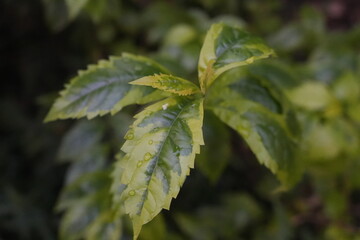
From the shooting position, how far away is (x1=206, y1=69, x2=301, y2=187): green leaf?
3.76ft

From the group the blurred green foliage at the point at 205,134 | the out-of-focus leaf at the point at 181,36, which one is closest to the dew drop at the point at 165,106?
the blurred green foliage at the point at 205,134

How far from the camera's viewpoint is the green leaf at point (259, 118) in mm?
1147

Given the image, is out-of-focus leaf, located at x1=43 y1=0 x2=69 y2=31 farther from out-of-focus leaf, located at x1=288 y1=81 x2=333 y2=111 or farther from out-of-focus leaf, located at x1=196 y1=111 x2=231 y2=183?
out-of-focus leaf, located at x1=288 y1=81 x2=333 y2=111

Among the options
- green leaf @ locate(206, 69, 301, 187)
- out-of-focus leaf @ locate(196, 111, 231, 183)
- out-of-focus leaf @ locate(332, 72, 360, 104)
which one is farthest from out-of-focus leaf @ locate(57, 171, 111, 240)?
out-of-focus leaf @ locate(332, 72, 360, 104)

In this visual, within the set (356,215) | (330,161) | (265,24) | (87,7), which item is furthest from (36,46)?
(356,215)

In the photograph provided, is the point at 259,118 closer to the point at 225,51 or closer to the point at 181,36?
the point at 225,51

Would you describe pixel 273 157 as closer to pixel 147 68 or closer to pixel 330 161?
pixel 147 68

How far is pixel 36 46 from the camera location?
245 centimetres

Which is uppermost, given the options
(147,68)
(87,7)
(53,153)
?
(87,7)

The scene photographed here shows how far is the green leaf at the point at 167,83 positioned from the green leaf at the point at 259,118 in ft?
0.60

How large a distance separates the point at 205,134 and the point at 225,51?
384mm

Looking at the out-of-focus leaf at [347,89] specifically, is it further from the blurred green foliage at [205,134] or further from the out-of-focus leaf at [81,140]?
the out-of-focus leaf at [81,140]

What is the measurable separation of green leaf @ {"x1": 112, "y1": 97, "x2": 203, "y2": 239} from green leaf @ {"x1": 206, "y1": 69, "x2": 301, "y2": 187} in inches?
8.1

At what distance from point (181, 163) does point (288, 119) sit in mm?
474
